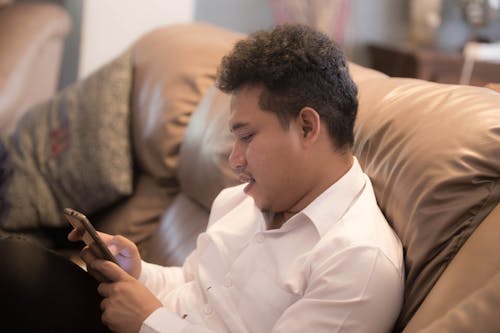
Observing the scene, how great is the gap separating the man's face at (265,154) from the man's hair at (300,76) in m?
0.02

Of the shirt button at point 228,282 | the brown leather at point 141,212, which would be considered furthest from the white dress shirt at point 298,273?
the brown leather at point 141,212

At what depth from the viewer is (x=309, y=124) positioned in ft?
3.83

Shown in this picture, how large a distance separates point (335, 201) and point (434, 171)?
0.16m

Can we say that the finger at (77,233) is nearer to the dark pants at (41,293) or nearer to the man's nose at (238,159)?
the dark pants at (41,293)

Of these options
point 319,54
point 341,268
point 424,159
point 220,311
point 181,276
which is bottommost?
point 181,276

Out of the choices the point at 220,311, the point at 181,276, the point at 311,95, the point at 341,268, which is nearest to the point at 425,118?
the point at 311,95

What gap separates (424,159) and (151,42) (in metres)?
1.45

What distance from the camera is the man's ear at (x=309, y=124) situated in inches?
45.6

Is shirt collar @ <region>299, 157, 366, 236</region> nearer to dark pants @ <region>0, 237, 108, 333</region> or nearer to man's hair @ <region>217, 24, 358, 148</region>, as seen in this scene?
man's hair @ <region>217, 24, 358, 148</region>

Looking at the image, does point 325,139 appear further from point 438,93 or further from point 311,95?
point 438,93

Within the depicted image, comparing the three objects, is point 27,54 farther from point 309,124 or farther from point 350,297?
point 350,297

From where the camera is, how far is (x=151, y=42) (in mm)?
2385

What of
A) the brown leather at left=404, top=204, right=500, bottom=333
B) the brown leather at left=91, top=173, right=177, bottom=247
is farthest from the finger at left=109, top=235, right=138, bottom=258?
the brown leather at left=91, top=173, right=177, bottom=247

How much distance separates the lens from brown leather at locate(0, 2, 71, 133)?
10.5 ft
